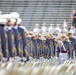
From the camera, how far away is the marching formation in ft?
37.2

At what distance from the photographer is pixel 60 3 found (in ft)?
103

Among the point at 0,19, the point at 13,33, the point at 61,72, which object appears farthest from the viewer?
the point at 13,33

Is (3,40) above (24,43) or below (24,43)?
above

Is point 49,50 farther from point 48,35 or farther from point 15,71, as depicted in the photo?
point 15,71

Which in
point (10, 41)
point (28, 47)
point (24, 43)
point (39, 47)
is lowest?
point (39, 47)

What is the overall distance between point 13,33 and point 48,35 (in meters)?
7.47

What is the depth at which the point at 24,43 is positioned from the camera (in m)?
12.9

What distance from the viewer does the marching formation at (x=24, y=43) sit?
37.2 ft

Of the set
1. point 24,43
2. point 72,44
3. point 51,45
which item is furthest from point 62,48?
point 24,43

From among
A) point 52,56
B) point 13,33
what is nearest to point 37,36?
point 52,56

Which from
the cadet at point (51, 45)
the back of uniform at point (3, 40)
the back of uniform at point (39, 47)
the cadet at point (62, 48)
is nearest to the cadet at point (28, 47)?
the cadet at point (62, 48)

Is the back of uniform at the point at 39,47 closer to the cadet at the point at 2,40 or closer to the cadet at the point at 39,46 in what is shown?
the cadet at the point at 39,46

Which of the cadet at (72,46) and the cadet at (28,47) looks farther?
the cadet at (72,46)

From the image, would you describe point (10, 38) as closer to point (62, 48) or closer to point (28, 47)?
point (28, 47)
